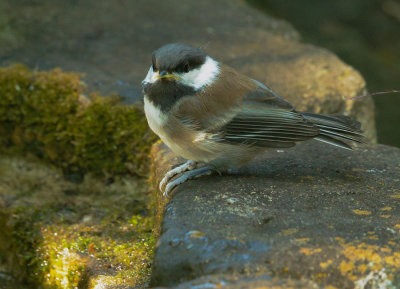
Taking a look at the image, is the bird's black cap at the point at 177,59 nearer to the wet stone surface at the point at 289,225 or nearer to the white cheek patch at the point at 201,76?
the white cheek patch at the point at 201,76

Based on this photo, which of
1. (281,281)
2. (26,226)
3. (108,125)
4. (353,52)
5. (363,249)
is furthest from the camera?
(353,52)

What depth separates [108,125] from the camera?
14.1ft

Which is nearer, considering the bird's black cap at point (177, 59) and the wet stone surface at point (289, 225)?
the wet stone surface at point (289, 225)

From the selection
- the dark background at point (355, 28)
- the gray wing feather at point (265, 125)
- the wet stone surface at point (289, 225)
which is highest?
the gray wing feather at point (265, 125)

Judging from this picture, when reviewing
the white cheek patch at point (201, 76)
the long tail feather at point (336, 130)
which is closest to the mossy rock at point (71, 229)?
the white cheek patch at point (201, 76)

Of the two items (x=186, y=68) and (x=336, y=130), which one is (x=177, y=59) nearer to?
(x=186, y=68)

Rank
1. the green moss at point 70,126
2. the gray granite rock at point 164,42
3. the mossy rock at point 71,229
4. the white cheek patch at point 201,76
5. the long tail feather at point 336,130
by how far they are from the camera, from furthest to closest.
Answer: the gray granite rock at point 164,42, the green moss at point 70,126, the long tail feather at point 336,130, the white cheek patch at point 201,76, the mossy rock at point 71,229

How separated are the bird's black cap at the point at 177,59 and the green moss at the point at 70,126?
3.44ft

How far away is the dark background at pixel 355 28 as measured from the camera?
776 cm

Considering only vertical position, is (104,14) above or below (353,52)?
above

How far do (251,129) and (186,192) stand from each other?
558mm

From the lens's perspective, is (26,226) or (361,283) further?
(26,226)

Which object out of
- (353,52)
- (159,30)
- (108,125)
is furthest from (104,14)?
(353,52)

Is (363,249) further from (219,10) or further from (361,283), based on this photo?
(219,10)
